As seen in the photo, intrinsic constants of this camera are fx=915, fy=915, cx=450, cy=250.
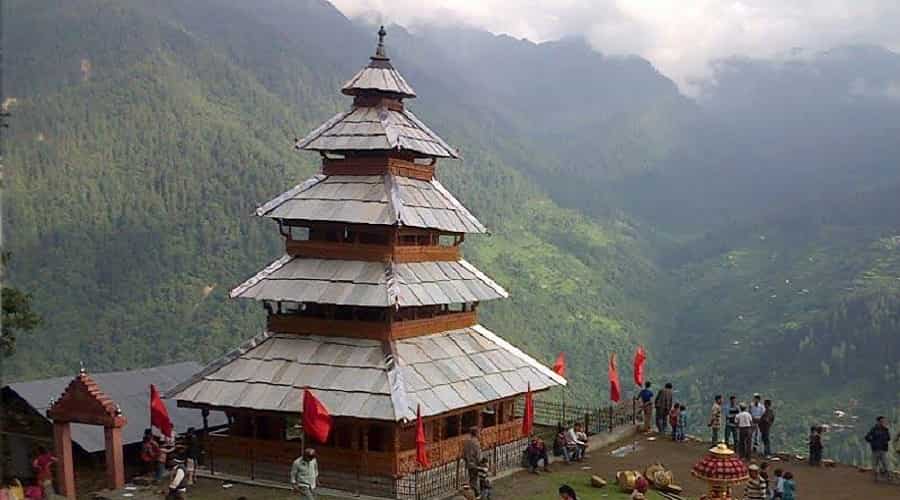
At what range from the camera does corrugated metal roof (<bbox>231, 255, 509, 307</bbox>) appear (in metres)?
25.1

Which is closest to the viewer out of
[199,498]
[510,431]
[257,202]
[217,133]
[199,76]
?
[199,498]

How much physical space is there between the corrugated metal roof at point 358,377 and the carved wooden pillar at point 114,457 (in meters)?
2.09

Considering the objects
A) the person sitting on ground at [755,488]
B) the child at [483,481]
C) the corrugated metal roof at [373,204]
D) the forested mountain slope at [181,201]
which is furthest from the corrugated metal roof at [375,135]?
the forested mountain slope at [181,201]

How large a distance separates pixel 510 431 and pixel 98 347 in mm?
65073

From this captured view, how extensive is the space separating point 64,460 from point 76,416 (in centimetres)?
117

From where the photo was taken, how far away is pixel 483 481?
22.6 meters

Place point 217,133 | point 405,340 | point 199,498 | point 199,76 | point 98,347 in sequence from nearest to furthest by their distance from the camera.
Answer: point 199,498, point 405,340, point 98,347, point 217,133, point 199,76

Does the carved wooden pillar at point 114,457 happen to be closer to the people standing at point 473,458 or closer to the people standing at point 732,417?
the people standing at point 473,458

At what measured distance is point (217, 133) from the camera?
118250 millimetres

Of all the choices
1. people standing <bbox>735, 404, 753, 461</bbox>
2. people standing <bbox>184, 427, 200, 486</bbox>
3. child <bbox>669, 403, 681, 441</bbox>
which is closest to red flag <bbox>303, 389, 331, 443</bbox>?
people standing <bbox>184, 427, 200, 486</bbox>

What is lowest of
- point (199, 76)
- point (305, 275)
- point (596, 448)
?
point (596, 448)

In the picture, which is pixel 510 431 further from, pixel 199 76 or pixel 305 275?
pixel 199 76

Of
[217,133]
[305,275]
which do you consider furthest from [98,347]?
[305,275]

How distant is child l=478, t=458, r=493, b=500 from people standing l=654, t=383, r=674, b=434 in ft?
35.7
